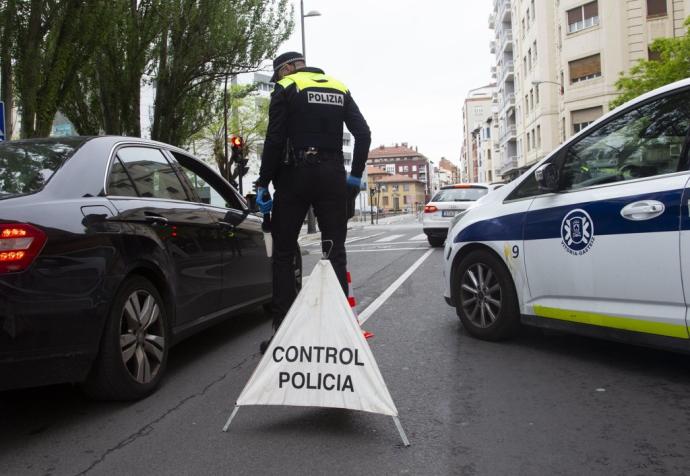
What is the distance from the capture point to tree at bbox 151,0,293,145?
16000 millimetres

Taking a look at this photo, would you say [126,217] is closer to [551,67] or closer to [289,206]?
[289,206]

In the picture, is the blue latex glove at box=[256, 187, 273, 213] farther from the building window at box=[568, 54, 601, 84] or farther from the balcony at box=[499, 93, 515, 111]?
the balcony at box=[499, 93, 515, 111]

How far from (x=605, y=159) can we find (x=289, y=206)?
206cm

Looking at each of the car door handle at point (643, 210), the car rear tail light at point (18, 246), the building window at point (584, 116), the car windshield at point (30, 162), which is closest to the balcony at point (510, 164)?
the building window at point (584, 116)

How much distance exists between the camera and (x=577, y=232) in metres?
3.94

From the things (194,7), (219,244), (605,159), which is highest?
(194,7)

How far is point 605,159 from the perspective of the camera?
3.97m

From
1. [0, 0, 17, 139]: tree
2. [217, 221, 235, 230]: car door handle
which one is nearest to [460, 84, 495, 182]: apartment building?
[0, 0, 17, 139]: tree

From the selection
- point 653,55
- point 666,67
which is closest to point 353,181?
point 666,67

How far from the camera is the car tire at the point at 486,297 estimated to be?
15.0ft

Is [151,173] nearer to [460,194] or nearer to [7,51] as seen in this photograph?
[7,51]

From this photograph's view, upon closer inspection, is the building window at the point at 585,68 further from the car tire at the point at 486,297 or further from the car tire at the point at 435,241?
the car tire at the point at 486,297

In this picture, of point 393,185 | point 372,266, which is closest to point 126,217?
point 372,266

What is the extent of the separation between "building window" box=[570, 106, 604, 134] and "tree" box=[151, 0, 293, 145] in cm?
2392
